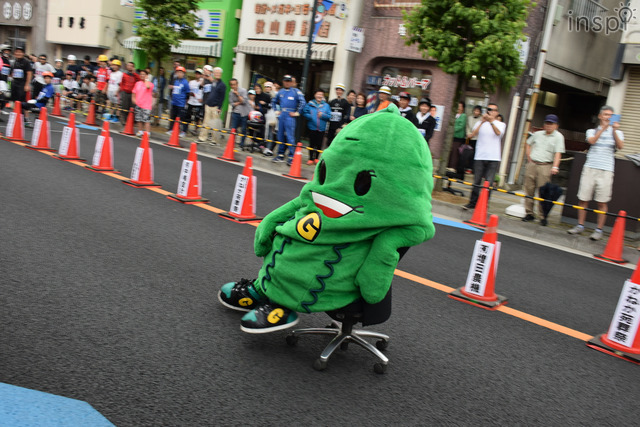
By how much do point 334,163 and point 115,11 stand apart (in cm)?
3099

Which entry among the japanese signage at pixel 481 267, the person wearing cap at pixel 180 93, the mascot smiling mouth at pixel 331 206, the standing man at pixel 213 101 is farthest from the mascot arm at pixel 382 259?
the person wearing cap at pixel 180 93

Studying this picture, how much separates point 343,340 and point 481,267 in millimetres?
2064

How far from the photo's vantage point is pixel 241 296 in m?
3.78

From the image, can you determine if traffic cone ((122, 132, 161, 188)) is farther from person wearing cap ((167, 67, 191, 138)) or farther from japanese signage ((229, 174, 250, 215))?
person wearing cap ((167, 67, 191, 138))

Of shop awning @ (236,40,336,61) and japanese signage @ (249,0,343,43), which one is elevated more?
japanese signage @ (249,0,343,43)

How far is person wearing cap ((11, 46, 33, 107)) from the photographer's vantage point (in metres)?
13.0

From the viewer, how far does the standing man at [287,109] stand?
13219mm

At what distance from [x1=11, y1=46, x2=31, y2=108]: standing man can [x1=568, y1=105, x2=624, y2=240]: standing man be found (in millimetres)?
12387

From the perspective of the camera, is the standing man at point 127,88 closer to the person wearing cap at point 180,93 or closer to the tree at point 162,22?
the tree at point 162,22

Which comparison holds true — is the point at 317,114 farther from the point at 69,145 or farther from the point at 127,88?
the point at 127,88

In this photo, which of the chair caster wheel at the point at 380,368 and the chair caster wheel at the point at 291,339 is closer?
the chair caster wheel at the point at 380,368

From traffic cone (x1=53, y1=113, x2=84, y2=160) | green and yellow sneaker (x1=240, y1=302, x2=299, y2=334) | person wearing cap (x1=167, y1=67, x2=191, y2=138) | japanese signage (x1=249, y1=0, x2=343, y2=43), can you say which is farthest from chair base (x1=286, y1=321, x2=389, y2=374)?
japanese signage (x1=249, y1=0, x2=343, y2=43)

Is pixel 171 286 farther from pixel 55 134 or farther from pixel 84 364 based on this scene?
pixel 55 134

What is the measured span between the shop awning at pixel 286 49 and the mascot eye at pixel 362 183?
1639 centimetres
